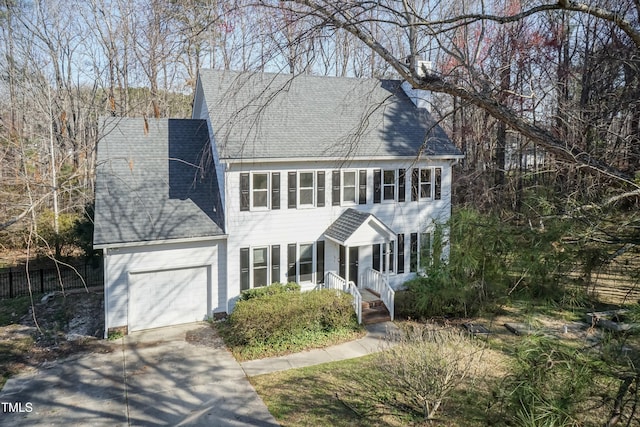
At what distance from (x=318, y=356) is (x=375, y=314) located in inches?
118

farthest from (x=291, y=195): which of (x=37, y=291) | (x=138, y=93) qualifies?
(x=138, y=93)

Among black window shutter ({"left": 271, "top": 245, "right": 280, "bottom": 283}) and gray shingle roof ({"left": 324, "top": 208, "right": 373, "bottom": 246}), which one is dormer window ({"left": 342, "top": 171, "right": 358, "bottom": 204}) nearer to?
gray shingle roof ({"left": 324, "top": 208, "right": 373, "bottom": 246})

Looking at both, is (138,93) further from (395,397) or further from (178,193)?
(395,397)

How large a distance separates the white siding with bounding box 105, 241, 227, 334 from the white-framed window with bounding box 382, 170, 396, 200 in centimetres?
596

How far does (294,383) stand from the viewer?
32.1 ft

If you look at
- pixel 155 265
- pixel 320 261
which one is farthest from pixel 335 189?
pixel 155 265

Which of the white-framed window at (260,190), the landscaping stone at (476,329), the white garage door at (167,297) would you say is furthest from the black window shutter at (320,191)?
the landscaping stone at (476,329)

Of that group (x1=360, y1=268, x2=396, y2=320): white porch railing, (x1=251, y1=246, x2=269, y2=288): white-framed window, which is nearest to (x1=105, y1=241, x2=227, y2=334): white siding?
(x1=251, y1=246, x2=269, y2=288): white-framed window

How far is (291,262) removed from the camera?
14469mm

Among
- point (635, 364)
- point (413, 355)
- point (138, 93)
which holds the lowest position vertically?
point (413, 355)

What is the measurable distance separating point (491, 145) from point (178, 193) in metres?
17.5

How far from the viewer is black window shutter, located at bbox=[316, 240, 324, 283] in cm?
1480

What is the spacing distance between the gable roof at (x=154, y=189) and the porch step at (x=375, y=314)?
5.06m

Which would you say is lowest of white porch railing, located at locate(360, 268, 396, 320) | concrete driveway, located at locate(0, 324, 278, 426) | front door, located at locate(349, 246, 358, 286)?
concrete driveway, located at locate(0, 324, 278, 426)
